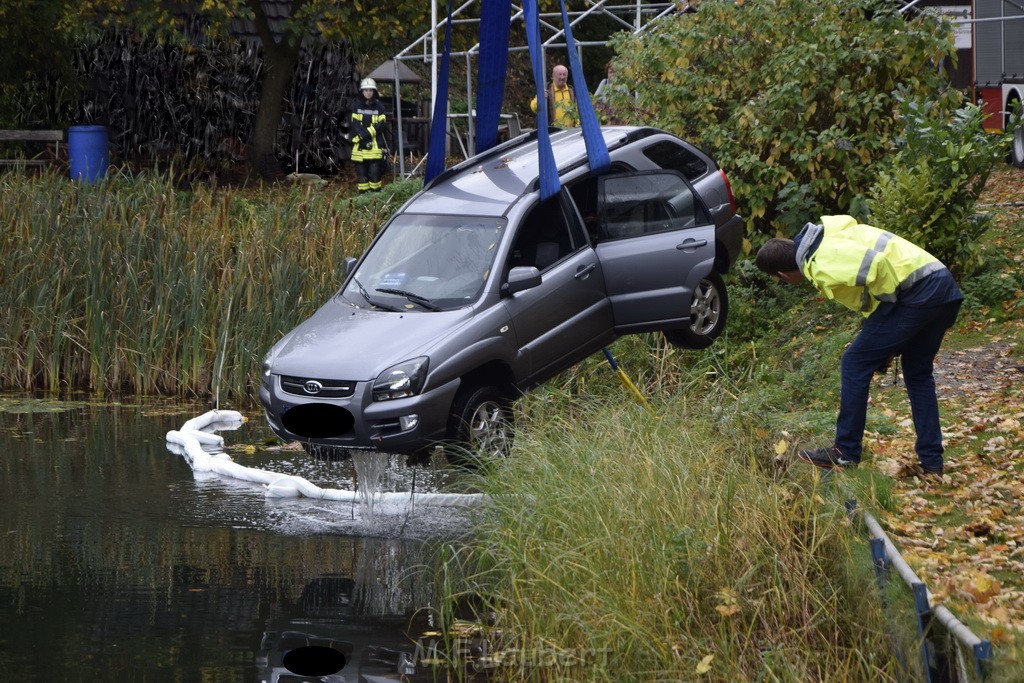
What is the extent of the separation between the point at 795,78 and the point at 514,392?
610 centimetres

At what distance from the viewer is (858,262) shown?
766cm

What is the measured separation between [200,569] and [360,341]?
188 centimetres

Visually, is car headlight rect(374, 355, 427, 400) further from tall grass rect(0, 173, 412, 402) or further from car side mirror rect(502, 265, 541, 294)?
tall grass rect(0, 173, 412, 402)

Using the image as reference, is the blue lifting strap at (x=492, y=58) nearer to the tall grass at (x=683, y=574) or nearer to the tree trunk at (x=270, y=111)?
the tall grass at (x=683, y=574)

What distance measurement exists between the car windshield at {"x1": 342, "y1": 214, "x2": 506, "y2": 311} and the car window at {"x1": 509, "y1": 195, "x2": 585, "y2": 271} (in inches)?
8.2

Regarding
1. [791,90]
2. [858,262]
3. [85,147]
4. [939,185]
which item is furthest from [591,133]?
[85,147]

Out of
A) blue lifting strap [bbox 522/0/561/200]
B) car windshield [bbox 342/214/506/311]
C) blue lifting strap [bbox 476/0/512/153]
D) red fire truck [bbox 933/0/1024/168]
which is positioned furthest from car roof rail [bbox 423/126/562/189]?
red fire truck [bbox 933/0/1024/168]

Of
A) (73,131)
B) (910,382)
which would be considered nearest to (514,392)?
(910,382)

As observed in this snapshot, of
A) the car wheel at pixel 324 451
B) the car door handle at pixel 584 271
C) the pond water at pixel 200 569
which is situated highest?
the car door handle at pixel 584 271

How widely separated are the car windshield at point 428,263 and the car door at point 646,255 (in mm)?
983

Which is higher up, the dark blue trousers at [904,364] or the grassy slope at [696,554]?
the dark blue trousers at [904,364]

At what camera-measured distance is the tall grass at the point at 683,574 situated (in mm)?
6004

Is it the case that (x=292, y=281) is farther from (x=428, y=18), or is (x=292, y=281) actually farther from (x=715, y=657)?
(x=428, y=18)

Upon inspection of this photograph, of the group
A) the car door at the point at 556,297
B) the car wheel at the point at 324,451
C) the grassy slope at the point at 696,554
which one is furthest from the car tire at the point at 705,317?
the car wheel at the point at 324,451
